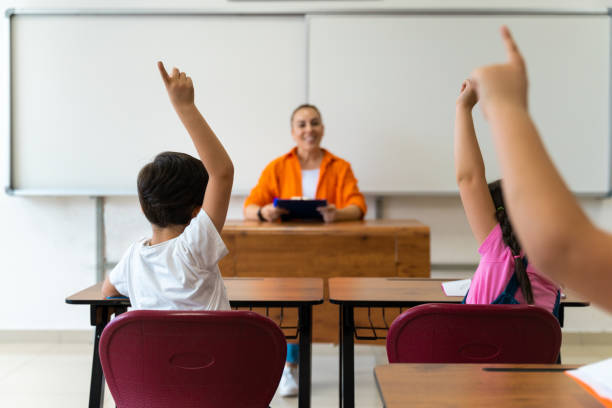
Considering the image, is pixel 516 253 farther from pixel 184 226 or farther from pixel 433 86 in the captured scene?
pixel 433 86

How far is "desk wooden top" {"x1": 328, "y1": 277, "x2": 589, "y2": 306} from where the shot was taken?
158cm

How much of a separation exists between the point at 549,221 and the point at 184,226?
3.31 ft

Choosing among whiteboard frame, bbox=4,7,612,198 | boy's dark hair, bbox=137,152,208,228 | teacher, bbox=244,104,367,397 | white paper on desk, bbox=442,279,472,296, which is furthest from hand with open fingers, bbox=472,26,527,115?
whiteboard frame, bbox=4,7,612,198

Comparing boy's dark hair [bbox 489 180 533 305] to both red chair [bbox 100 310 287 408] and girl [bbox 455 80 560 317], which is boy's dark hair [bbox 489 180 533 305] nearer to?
girl [bbox 455 80 560 317]

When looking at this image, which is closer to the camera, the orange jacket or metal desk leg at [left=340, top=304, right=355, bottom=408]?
metal desk leg at [left=340, top=304, right=355, bottom=408]

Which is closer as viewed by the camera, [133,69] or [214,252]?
[214,252]

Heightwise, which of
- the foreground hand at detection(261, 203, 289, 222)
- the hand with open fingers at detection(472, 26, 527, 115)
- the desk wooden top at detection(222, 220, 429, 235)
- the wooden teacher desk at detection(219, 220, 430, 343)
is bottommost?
the wooden teacher desk at detection(219, 220, 430, 343)

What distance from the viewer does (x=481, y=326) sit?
3.61 ft

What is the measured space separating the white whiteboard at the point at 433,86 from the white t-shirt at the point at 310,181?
14.2 inches

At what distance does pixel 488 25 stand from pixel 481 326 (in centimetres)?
282

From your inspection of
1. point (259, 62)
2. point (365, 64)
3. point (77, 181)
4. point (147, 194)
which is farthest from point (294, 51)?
point (147, 194)

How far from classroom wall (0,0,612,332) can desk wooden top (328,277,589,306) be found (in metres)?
1.63

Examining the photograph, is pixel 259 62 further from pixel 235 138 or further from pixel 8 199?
pixel 8 199

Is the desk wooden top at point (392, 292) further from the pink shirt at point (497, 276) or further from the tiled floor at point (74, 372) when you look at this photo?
the tiled floor at point (74, 372)
